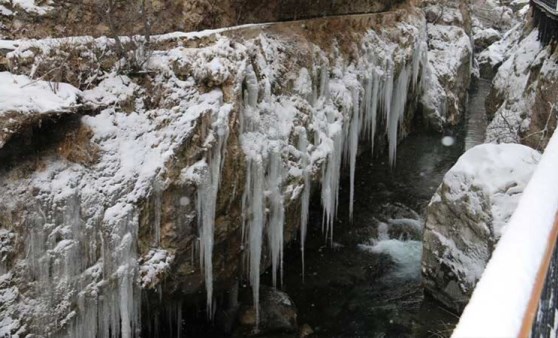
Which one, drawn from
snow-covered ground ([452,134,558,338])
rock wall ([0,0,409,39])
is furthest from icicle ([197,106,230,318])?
snow-covered ground ([452,134,558,338])

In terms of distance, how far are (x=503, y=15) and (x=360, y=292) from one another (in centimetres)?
3262

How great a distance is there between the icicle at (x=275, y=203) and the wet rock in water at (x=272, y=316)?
0.74m

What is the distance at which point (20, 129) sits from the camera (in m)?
5.75

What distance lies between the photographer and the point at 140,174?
21.5 feet

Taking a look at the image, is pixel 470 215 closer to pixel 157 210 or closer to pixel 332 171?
pixel 332 171

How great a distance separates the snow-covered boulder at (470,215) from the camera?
302 inches

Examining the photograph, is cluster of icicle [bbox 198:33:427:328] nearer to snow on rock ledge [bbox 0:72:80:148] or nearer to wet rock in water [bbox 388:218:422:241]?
wet rock in water [bbox 388:218:422:241]

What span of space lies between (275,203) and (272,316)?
6.37ft

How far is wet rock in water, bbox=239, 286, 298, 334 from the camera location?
26.9ft

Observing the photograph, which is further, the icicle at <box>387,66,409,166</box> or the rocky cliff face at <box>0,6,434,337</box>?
the icicle at <box>387,66,409,166</box>

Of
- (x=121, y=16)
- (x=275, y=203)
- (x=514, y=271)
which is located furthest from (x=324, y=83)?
(x=514, y=271)

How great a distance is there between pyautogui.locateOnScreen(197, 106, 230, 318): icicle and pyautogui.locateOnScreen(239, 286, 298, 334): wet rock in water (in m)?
1.46

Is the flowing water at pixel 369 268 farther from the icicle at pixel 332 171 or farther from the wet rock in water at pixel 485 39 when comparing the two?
the wet rock in water at pixel 485 39

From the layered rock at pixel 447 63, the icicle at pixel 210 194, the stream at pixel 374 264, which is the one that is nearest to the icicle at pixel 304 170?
the stream at pixel 374 264
